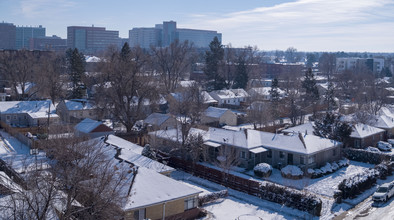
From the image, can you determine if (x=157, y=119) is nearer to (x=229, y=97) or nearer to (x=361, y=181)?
(x=361, y=181)

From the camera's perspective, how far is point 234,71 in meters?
80.6

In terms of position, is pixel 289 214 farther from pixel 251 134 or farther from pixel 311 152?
pixel 251 134

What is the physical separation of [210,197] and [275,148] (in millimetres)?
9538

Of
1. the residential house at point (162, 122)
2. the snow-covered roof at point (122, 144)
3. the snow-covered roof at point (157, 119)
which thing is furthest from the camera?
the snow-covered roof at point (157, 119)

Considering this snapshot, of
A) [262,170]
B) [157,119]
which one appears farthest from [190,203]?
[157,119]

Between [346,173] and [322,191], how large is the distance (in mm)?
→ 5481

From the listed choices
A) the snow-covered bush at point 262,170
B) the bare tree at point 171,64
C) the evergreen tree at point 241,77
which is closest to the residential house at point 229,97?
the evergreen tree at point 241,77

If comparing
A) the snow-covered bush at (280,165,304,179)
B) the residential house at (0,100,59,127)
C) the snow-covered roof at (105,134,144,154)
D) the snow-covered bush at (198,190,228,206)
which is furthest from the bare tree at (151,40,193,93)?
the snow-covered bush at (198,190,228,206)

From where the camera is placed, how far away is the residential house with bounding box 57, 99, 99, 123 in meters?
48.7

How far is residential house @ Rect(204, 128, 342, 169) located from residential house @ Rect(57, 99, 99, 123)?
69.2ft

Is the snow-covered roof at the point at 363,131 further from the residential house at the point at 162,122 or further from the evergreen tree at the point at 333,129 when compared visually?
the residential house at the point at 162,122

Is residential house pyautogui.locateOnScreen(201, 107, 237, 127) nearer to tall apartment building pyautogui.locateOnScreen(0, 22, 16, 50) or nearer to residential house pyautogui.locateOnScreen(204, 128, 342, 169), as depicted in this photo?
residential house pyautogui.locateOnScreen(204, 128, 342, 169)

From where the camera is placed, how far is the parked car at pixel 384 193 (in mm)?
24812

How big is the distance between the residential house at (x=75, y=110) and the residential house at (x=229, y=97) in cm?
2215
